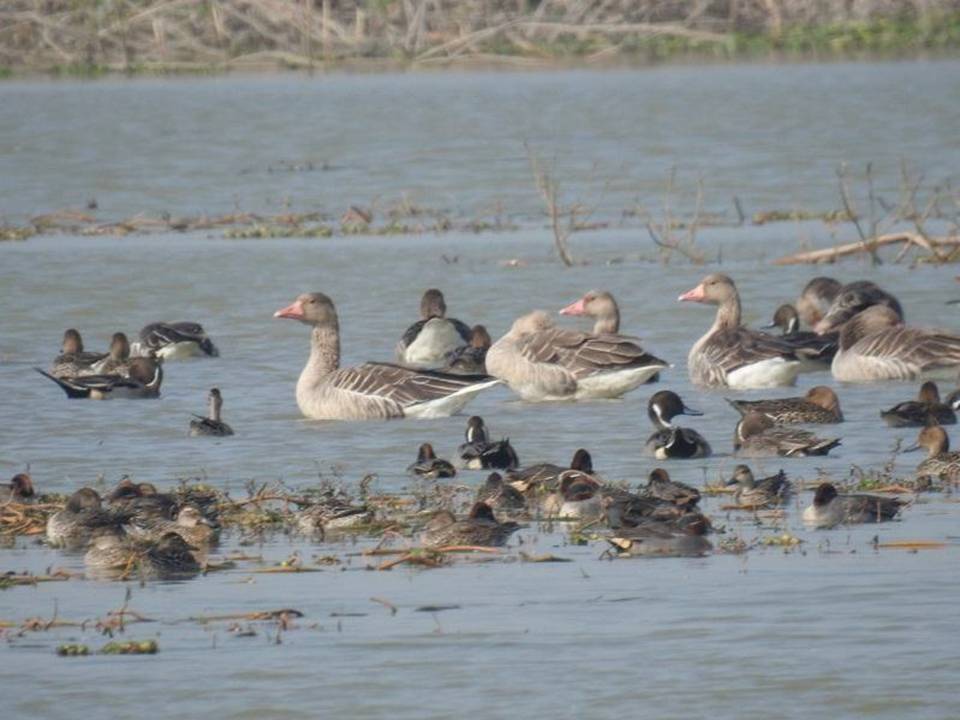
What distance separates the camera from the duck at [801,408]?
15922 mm

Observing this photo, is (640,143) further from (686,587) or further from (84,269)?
(686,587)

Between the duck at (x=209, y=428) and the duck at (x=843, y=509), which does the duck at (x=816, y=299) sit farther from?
the duck at (x=843, y=509)

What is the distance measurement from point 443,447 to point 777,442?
254 centimetres

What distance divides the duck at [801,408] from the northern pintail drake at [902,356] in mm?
2195

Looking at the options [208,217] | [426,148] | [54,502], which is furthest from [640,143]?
[54,502]

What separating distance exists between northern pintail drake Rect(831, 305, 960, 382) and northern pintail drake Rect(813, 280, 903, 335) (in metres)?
2.09

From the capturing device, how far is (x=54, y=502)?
524 inches

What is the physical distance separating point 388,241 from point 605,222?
3.26 metres

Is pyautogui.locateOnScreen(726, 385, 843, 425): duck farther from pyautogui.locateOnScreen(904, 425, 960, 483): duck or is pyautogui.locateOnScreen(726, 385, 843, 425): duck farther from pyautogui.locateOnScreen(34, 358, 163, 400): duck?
pyautogui.locateOnScreen(34, 358, 163, 400): duck

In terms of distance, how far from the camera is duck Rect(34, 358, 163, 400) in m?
18.2

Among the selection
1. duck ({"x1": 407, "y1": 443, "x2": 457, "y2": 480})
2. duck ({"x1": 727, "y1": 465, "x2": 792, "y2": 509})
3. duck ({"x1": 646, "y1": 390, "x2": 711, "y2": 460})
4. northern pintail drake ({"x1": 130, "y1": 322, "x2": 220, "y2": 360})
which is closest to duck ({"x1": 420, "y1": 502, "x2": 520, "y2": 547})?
duck ({"x1": 727, "y1": 465, "x2": 792, "y2": 509})

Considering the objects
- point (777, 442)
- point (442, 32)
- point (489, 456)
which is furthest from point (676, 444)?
point (442, 32)

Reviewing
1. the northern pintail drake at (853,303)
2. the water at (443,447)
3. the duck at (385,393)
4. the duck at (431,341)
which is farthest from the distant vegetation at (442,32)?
the duck at (385,393)

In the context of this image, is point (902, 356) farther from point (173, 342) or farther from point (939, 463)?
point (173, 342)
